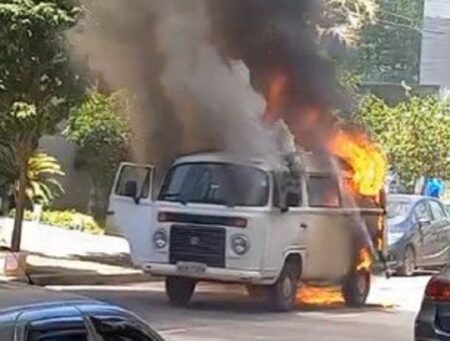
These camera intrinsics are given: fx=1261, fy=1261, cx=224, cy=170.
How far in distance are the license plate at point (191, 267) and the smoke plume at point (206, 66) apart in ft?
10.3

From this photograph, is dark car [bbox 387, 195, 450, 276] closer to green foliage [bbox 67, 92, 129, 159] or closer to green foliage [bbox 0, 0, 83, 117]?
green foliage [bbox 67, 92, 129, 159]

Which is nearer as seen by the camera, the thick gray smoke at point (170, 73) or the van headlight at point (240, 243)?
the van headlight at point (240, 243)

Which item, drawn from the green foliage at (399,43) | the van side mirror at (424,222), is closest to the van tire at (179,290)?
the van side mirror at (424,222)

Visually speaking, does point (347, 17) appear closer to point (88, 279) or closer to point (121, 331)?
point (88, 279)

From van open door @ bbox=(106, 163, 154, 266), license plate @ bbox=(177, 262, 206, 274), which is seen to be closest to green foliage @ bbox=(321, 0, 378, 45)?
van open door @ bbox=(106, 163, 154, 266)

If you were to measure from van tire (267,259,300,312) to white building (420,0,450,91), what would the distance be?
32.5 m

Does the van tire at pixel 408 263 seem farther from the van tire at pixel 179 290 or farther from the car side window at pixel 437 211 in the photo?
the van tire at pixel 179 290

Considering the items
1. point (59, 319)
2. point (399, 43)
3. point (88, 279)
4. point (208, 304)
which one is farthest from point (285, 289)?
point (399, 43)

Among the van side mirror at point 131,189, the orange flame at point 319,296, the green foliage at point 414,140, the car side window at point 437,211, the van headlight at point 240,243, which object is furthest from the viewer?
the green foliage at point 414,140

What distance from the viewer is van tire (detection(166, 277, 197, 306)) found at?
15.6 m

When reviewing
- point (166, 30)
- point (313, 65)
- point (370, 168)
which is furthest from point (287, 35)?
point (370, 168)

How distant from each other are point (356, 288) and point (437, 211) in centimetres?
676

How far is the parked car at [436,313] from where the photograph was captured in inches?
347

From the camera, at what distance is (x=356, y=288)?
54.5ft
